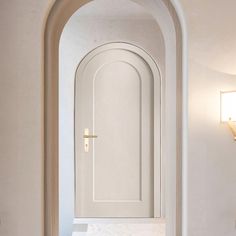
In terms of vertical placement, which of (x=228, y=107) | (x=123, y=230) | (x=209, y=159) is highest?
(x=228, y=107)

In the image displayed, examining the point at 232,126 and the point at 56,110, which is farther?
Answer: the point at 56,110

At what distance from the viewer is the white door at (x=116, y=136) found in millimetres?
3402

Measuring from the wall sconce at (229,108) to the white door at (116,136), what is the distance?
169 cm

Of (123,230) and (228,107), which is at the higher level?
(228,107)

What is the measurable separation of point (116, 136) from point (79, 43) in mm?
1091

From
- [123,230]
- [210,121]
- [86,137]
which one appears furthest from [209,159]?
[86,137]

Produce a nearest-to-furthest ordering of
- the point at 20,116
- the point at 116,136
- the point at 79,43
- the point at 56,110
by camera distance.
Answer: the point at 20,116, the point at 56,110, the point at 79,43, the point at 116,136

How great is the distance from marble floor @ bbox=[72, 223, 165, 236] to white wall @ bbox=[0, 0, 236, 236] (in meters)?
1.36

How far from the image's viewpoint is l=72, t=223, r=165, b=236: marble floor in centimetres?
298

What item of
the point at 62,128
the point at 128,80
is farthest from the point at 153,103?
the point at 62,128

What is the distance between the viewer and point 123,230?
3088 mm

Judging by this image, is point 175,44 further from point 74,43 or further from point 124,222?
point 124,222

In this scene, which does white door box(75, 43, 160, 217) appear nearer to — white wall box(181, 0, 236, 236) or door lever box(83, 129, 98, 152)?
door lever box(83, 129, 98, 152)

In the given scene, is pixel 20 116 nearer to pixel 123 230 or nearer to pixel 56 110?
pixel 56 110
